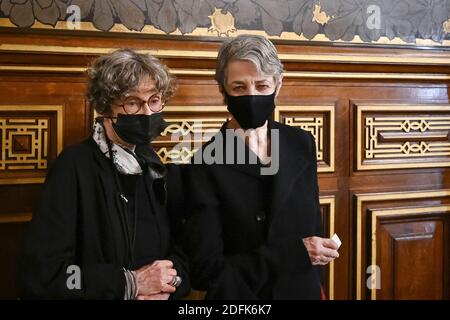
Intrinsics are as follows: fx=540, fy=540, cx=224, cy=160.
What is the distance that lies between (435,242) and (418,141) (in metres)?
0.47

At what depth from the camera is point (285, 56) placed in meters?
2.18

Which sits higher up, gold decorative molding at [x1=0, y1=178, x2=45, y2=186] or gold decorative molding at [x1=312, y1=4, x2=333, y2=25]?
gold decorative molding at [x1=312, y1=4, x2=333, y2=25]

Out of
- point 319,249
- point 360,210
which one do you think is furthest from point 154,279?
point 360,210

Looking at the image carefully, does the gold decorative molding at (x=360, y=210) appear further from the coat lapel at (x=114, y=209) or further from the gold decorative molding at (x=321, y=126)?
the coat lapel at (x=114, y=209)

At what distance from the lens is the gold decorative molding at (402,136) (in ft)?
7.70

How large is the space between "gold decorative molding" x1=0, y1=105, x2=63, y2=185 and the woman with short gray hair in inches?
25.0

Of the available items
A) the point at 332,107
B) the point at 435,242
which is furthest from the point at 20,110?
the point at 435,242

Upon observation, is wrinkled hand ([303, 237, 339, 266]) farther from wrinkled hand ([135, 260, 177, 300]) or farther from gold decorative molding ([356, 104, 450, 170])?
gold decorative molding ([356, 104, 450, 170])

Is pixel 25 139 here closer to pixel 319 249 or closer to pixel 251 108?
pixel 251 108

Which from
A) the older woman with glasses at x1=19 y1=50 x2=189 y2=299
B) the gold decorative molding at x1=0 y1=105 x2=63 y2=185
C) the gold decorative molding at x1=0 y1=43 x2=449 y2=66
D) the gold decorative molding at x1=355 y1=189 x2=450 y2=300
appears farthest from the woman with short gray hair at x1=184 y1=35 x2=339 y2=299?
the gold decorative molding at x1=355 y1=189 x2=450 y2=300

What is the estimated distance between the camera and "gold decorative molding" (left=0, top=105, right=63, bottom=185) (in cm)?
187

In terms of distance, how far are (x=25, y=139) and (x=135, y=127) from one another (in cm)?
57

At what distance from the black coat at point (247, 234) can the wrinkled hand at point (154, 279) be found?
0.08m

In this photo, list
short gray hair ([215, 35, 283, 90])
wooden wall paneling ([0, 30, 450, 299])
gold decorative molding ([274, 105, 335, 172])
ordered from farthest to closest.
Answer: gold decorative molding ([274, 105, 335, 172]) → wooden wall paneling ([0, 30, 450, 299]) → short gray hair ([215, 35, 283, 90])
